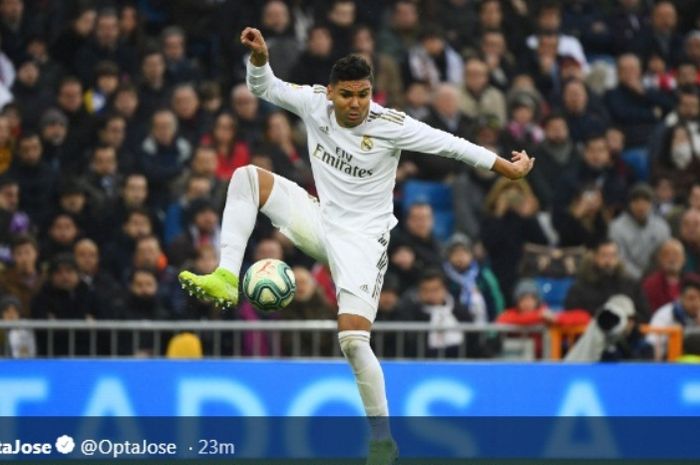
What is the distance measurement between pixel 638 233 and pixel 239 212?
6.86m

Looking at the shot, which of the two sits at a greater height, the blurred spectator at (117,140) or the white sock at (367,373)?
the blurred spectator at (117,140)

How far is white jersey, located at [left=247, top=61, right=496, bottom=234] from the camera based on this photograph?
40.4 feet

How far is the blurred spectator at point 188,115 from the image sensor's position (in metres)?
18.7

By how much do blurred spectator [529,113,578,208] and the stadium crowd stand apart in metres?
0.02

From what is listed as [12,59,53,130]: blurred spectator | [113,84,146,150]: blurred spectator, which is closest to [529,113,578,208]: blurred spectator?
[113,84,146,150]: blurred spectator

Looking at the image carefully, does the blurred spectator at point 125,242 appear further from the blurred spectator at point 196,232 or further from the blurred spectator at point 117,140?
the blurred spectator at point 117,140

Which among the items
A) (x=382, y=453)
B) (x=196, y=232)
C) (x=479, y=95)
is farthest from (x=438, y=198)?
(x=382, y=453)

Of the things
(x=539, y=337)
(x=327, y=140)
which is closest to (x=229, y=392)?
(x=327, y=140)

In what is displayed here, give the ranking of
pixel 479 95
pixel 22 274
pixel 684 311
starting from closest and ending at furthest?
1. pixel 22 274
2. pixel 684 311
3. pixel 479 95

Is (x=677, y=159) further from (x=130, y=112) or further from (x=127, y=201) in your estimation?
(x=127, y=201)

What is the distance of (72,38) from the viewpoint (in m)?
19.2

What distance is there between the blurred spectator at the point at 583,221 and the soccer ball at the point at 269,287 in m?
6.80

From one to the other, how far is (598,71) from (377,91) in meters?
2.68

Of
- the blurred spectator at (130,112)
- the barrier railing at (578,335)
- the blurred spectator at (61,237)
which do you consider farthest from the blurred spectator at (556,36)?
the blurred spectator at (61,237)
